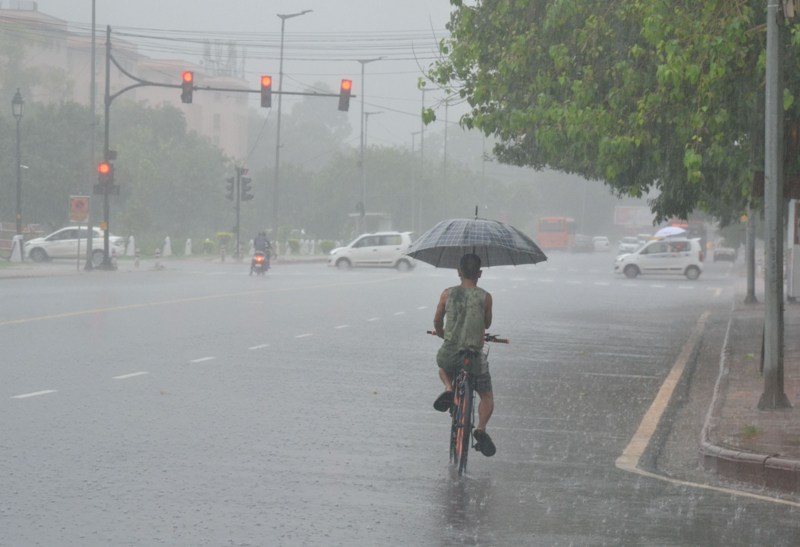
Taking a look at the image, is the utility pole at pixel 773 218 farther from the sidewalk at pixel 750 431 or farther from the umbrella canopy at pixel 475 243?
the umbrella canopy at pixel 475 243

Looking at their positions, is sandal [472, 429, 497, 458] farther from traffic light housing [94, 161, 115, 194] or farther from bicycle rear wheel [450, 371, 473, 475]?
traffic light housing [94, 161, 115, 194]

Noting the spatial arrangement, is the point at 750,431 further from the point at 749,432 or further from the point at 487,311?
the point at 487,311

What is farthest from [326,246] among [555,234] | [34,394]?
[34,394]

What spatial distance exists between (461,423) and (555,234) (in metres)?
118

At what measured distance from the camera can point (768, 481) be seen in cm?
963

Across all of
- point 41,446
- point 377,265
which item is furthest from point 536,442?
point 377,265

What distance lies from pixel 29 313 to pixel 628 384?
43.3ft

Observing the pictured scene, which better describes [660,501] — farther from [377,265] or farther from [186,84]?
[377,265]

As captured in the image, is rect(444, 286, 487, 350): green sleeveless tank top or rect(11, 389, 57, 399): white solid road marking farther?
rect(11, 389, 57, 399): white solid road marking

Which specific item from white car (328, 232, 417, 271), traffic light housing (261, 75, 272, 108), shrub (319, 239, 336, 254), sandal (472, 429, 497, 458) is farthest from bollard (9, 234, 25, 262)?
sandal (472, 429, 497, 458)

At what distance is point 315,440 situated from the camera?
11.0m

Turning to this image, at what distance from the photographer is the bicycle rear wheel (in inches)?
375

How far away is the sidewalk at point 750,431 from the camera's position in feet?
31.8

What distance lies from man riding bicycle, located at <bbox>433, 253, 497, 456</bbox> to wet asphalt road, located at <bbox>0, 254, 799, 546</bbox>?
417mm
